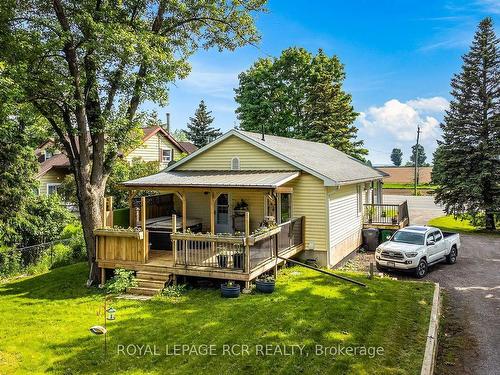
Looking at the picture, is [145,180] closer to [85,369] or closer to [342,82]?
[85,369]

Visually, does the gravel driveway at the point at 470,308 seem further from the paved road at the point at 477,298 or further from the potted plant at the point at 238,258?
the potted plant at the point at 238,258

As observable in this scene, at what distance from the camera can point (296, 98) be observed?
40188mm

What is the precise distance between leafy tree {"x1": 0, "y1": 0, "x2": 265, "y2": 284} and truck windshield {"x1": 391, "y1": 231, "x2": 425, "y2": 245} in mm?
11419

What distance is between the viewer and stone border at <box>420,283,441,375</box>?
7.24 meters

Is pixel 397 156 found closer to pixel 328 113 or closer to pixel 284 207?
pixel 328 113

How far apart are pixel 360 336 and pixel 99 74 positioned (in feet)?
40.8

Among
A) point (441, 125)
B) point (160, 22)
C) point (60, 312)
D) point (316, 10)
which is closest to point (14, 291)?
point (60, 312)

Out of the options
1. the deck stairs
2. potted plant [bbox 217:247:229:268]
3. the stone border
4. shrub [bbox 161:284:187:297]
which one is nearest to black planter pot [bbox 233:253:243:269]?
potted plant [bbox 217:247:229:268]

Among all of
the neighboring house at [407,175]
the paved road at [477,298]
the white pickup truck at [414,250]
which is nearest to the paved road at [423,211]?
the paved road at [477,298]

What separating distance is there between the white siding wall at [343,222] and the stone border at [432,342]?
17.1ft

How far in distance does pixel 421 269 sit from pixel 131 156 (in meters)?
26.5

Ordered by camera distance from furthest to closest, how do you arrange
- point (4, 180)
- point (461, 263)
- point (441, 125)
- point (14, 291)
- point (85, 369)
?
1. point (441, 125)
2. point (4, 180)
3. point (461, 263)
4. point (14, 291)
5. point (85, 369)

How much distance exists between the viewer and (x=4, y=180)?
61.1 feet

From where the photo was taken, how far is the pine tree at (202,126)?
168 ft
